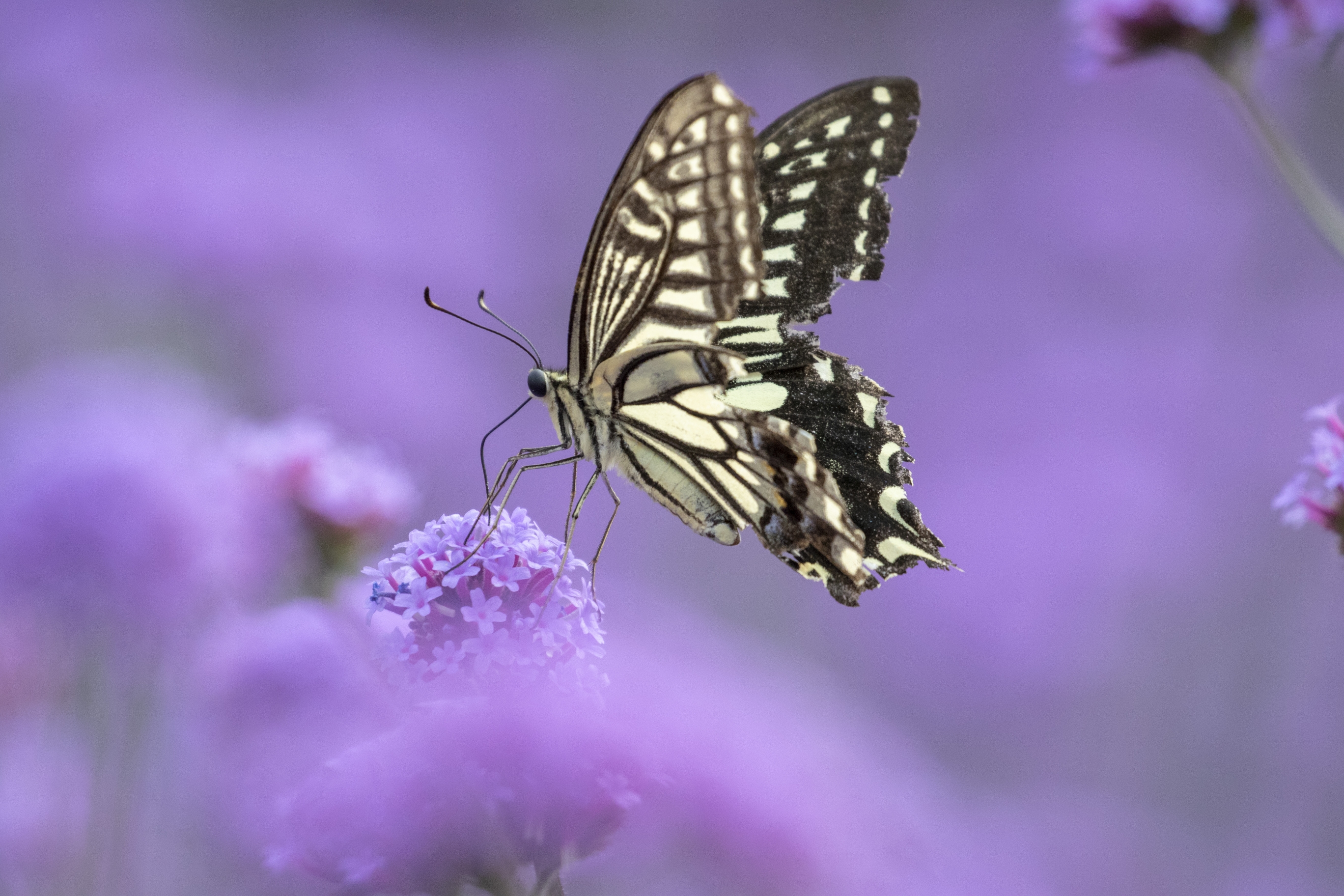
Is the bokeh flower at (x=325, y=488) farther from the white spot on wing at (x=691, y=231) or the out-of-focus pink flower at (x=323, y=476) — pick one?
the white spot on wing at (x=691, y=231)

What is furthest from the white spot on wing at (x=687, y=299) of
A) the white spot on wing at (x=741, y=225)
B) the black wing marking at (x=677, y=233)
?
the white spot on wing at (x=741, y=225)

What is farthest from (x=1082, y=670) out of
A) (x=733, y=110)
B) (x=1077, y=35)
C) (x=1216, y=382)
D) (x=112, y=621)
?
(x=112, y=621)

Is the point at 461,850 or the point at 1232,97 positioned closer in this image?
the point at 461,850

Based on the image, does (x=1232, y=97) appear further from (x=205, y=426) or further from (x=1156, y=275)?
(x=1156, y=275)

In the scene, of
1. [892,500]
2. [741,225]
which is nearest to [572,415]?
[741,225]

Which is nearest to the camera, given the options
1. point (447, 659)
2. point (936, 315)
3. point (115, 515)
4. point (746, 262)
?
point (447, 659)

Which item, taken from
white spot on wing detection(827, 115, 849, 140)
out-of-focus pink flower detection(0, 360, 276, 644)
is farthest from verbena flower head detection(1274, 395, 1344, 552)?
out-of-focus pink flower detection(0, 360, 276, 644)

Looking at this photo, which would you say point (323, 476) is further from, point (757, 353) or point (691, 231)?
point (691, 231)
